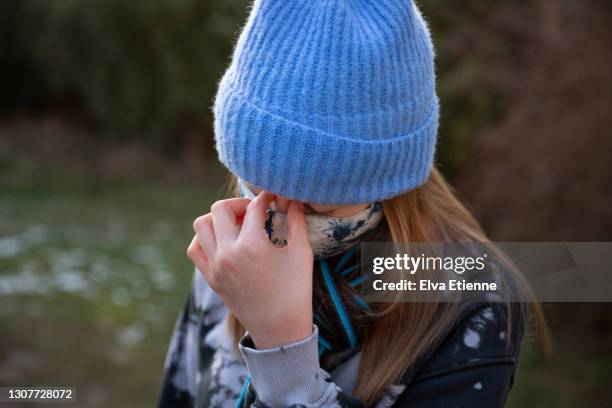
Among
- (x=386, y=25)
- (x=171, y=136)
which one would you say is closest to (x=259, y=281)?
(x=386, y=25)

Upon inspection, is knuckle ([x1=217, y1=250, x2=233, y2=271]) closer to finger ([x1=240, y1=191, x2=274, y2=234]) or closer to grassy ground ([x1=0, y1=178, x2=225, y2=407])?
finger ([x1=240, y1=191, x2=274, y2=234])

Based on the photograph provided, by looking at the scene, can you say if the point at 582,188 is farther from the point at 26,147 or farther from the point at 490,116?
the point at 26,147

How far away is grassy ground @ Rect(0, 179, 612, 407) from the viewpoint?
4.64 meters

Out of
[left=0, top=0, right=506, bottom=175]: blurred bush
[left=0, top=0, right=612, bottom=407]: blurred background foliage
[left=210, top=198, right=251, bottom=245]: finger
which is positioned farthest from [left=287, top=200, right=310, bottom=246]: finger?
[left=0, top=0, right=506, bottom=175]: blurred bush

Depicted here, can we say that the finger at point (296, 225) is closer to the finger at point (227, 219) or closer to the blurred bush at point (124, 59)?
the finger at point (227, 219)

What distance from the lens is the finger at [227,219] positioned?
143 centimetres

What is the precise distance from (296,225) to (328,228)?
0.12 m

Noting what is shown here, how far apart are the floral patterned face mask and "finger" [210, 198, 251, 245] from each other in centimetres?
8

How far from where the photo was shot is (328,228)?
61.4 inches

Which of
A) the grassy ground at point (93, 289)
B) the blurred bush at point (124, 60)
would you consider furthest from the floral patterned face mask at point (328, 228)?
the blurred bush at point (124, 60)

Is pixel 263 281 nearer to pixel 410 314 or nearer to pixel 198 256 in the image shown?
pixel 198 256

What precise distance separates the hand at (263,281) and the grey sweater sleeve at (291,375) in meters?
0.02

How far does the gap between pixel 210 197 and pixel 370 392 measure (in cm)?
892

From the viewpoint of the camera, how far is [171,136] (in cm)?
1139
